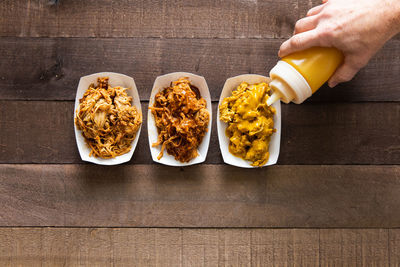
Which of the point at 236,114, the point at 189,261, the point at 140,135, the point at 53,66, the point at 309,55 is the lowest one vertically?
the point at 189,261

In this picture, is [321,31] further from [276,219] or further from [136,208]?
[136,208]

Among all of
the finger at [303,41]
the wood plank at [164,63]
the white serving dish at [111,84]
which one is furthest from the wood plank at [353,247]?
the white serving dish at [111,84]

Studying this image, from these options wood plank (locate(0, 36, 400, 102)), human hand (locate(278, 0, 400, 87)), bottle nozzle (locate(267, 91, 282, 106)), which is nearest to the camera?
human hand (locate(278, 0, 400, 87))

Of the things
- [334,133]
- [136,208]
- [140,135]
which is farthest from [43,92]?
[334,133]

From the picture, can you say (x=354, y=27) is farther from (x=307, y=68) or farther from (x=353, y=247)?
(x=353, y=247)

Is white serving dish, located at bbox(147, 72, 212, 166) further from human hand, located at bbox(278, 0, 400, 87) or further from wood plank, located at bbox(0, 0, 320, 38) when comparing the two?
human hand, located at bbox(278, 0, 400, 87)

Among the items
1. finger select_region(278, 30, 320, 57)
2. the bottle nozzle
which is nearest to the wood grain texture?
the bottle nozzle
